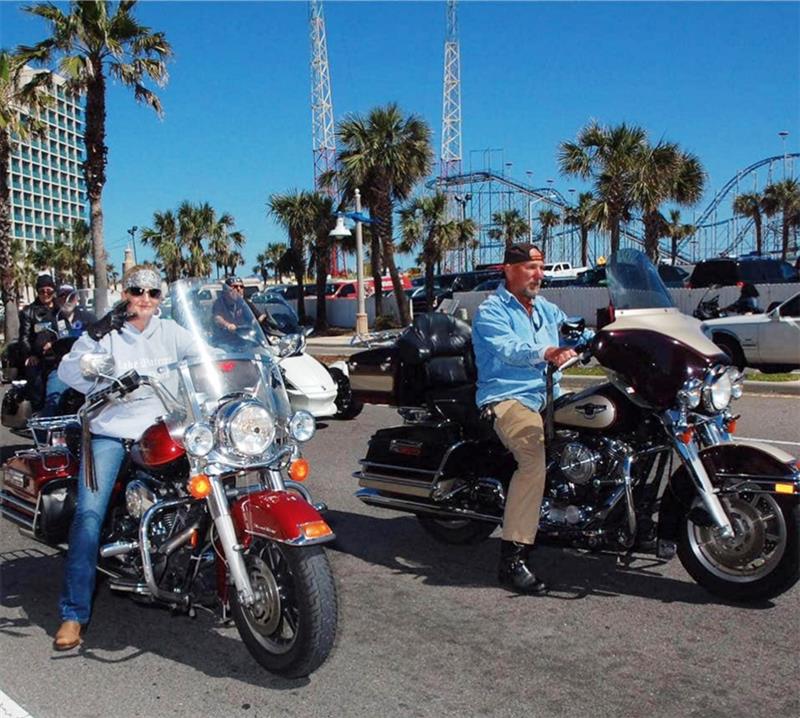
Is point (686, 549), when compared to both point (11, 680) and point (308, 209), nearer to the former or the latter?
point (11, 680)

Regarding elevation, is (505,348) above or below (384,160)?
below

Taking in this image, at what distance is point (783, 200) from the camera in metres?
65.2

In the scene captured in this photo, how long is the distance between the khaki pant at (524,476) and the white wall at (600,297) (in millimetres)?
14842

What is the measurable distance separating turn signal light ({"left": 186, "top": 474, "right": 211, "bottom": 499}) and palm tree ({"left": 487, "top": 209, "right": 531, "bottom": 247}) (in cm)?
7307

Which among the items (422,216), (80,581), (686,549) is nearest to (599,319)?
(686,549)

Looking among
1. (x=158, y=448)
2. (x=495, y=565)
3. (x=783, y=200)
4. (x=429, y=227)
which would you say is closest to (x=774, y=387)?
(x=495, y=565)

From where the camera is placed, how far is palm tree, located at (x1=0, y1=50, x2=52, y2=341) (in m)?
24.6

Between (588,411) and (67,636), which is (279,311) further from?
(67,636)

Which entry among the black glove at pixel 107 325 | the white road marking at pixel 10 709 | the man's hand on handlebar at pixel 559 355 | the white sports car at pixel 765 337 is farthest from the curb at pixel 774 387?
the white road marking at pixel 10 709

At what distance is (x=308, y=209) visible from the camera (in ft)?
131

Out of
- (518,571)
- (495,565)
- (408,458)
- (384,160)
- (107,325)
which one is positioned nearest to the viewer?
(107,325)

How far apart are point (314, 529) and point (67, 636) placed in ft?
5.00

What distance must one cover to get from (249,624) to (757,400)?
9595 millimetres

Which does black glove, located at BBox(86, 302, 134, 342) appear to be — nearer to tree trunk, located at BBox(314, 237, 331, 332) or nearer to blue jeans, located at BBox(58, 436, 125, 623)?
blue jeans, located at BBox(58, 436, 125, 623)
